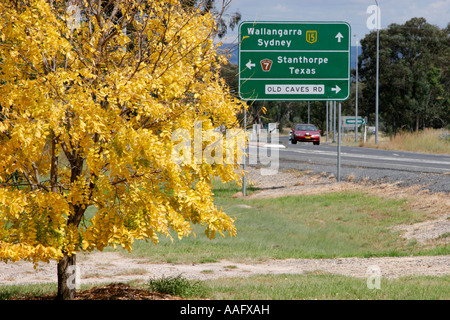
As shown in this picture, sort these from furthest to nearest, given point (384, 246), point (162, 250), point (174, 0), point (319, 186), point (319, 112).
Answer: point (319, 112) → point (319, 186) → point (384, 246) → point (162, 250) → point (174, 0)

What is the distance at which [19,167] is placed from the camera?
6734 mm

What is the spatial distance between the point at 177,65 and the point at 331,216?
12.4 m

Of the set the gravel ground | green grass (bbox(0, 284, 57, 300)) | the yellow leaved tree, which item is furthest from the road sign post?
the yellow leaved tree

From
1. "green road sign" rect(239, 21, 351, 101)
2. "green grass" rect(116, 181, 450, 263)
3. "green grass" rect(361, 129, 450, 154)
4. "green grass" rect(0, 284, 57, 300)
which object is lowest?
"green grass" rect(116, 181, 450, 263)

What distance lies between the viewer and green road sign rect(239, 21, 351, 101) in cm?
2219

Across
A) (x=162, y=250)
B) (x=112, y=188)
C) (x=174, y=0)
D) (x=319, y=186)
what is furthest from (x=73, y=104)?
(x=319, y=186)

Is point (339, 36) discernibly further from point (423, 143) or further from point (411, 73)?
point (411, 73)

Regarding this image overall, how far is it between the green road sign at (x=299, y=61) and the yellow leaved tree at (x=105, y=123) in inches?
589

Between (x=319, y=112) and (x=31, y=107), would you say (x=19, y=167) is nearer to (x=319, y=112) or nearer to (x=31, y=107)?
(x=31, y=107)

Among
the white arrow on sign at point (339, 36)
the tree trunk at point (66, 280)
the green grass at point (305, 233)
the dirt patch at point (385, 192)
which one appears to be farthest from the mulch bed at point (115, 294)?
Answer: the white arrow on sign at point (339, 36)

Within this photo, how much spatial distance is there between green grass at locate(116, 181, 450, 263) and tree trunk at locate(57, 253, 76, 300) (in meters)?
4.30

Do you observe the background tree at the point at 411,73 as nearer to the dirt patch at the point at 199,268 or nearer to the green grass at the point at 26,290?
the dirt patch at the point at 199,268

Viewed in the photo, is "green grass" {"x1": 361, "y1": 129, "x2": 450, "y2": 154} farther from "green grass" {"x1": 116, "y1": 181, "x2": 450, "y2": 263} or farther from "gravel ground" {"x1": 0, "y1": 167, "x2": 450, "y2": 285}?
"gravel ground" {"x1": 0, "y1": 167, "x2": 450, "y2": 285}

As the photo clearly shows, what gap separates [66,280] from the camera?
7691 millimetres
